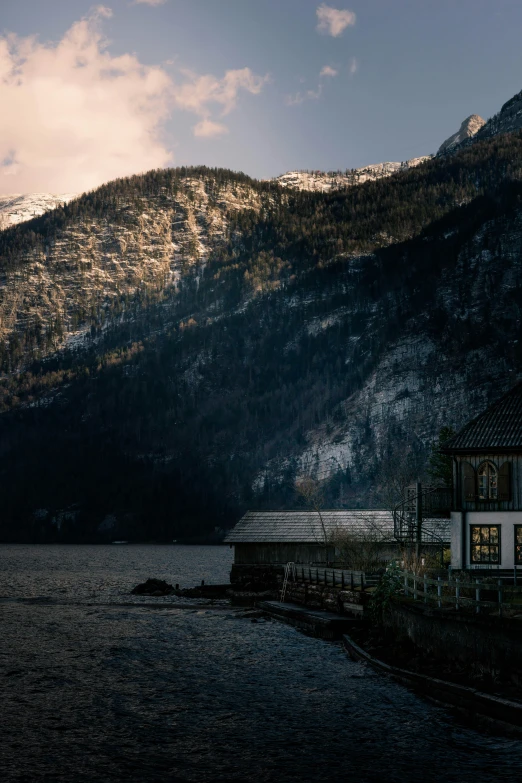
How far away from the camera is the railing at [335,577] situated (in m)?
51.6

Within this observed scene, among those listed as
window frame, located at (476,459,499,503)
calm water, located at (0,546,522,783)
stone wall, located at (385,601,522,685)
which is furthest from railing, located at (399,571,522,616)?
window frame, located at (476,459,499,503)

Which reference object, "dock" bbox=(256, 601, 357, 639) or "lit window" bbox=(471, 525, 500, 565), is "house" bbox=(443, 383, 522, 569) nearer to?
"lit window" bbox=(471, 525, 500, 565)

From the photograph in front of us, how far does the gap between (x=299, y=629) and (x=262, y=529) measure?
1267 inches

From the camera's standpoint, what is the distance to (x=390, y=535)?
7662 cm

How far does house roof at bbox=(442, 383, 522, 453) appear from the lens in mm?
45938

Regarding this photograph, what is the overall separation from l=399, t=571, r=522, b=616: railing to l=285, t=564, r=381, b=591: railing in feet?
29.8

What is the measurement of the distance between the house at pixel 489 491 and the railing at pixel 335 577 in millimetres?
6790

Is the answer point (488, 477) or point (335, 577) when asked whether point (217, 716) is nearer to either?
point (488, 477)

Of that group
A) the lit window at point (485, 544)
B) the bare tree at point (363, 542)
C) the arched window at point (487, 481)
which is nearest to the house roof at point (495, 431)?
the arched window at point (487, 481)

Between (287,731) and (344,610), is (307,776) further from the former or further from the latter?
(344,610)

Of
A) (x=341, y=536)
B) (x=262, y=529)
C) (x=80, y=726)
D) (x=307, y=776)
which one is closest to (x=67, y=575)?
(x=262, y=529)

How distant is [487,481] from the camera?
4656 centimetres

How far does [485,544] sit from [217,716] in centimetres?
2116

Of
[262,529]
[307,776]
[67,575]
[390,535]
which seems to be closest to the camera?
[307,776]
